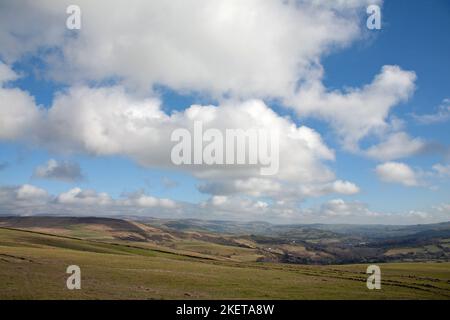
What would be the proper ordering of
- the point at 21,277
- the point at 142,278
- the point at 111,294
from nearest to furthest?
the point at 111,294 → the point at 21,277 → the point at 142,278

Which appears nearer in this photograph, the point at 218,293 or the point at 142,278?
the point at 218,293
